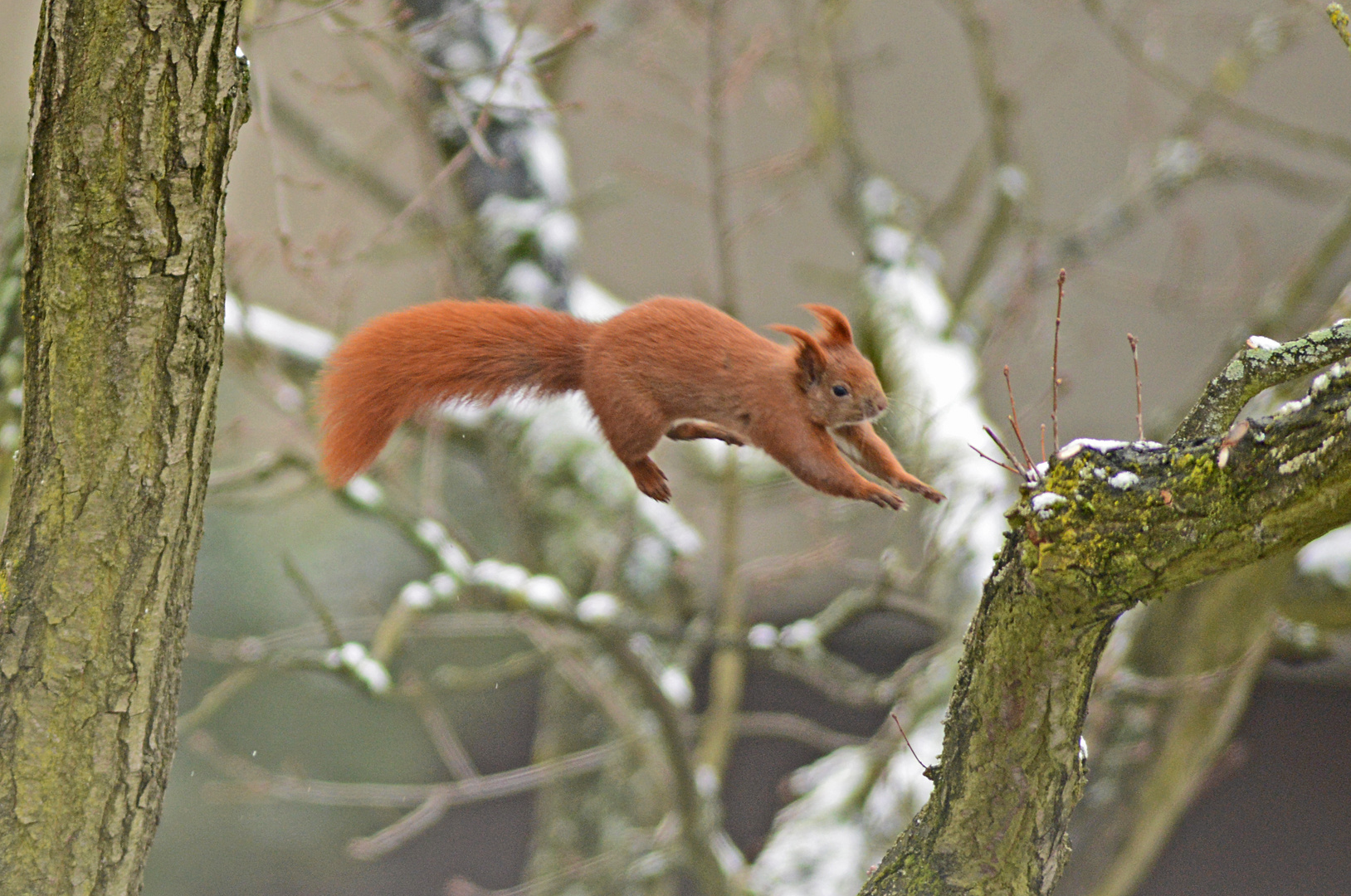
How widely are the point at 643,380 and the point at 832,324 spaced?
0.39 feet

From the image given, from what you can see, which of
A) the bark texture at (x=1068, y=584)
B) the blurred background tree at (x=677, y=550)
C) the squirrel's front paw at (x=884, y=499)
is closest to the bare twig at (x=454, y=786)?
the blurred background tree at (x=677, y=550)

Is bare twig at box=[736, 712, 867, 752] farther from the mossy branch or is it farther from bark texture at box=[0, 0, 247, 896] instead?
the mossy branch

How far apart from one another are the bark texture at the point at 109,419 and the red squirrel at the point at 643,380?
0.29 meters

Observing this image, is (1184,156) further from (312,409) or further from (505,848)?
(505,848)

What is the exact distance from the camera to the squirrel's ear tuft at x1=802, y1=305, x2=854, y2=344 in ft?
2.08

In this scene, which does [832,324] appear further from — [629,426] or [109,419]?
[109,419]

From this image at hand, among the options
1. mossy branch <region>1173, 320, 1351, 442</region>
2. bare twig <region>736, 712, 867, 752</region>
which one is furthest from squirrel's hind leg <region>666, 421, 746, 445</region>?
bare twig <region>736, 712, 867, 752</region>

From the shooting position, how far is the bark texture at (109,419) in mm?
827

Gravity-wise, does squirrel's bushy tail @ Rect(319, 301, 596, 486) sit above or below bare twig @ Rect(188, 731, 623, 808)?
above

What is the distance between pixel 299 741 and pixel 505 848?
2.73 feet

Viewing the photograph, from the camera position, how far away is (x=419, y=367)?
0.68 metres

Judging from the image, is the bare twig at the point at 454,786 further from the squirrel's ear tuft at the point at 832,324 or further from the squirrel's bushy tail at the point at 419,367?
the squirrel's ear tuft at the point at 832,324

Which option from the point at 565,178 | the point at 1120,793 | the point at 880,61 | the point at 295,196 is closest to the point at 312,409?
the point at 565,178

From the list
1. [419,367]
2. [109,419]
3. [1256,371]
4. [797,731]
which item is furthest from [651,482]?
[797,731]
